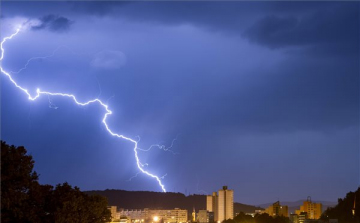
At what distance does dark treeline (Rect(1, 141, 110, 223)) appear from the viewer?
60.3 ft

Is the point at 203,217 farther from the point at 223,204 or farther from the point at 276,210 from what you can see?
the point at 276,210

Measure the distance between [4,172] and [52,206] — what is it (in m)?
3.99

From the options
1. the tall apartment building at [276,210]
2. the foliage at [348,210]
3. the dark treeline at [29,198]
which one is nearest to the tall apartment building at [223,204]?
the tall apartment building at [276,210]

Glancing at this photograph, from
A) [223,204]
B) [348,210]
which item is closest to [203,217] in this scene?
[223,204]

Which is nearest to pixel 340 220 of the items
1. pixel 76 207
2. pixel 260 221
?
pixel 260 221

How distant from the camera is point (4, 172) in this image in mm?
18438

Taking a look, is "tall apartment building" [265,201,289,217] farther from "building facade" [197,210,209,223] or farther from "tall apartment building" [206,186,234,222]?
"tall apartment building" [206,186,234,222]

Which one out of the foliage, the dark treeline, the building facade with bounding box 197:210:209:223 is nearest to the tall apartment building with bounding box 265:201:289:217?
the building facade with bounding box 197:210:209:223

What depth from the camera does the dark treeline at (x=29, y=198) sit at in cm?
1839

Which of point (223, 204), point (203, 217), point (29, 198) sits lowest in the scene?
point (29, 198)

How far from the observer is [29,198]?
20.2 metres

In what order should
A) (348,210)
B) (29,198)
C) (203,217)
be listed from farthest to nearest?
(203,217), (348,210), (29,198)

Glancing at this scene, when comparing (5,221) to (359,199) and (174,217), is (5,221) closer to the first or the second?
(359,199)

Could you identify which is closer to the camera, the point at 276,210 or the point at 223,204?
the point at 276,210
